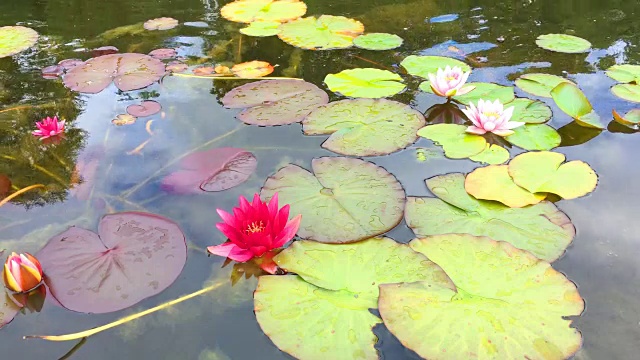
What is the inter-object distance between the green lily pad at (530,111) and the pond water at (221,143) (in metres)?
0.07

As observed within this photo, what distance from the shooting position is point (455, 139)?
2184 mm

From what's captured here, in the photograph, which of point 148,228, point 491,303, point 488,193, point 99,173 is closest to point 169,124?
point 99,173

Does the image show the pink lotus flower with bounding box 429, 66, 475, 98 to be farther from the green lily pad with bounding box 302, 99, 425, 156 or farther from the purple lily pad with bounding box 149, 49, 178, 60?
the purple lily pad with bounding box 149, 49, 178, 60

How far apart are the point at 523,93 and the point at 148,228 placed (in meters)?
2.07

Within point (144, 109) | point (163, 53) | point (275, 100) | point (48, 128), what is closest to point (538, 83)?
point (275, 100)

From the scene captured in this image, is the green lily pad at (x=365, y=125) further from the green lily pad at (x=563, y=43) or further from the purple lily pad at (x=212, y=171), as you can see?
the green lily pad at (x=563, y=43)

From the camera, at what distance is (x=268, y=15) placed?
12.1 feet

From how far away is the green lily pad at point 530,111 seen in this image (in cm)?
232

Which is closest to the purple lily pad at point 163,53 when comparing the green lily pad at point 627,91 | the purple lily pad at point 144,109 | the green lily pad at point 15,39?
the purple lily pad at point 144,109

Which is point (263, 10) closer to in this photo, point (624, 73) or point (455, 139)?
point (455, 139)

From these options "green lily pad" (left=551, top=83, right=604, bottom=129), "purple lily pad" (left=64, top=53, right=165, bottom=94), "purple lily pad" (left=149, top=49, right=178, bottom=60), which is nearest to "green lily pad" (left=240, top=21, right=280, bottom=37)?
"purple lily pad" (left=149, top=49, right=178, bottom=60)

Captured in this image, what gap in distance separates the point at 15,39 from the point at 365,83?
256 centimetres

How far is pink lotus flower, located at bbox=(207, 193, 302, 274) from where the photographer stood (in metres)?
1.54

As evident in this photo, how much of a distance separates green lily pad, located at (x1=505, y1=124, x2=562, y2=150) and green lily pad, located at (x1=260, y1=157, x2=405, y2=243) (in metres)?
0.70
